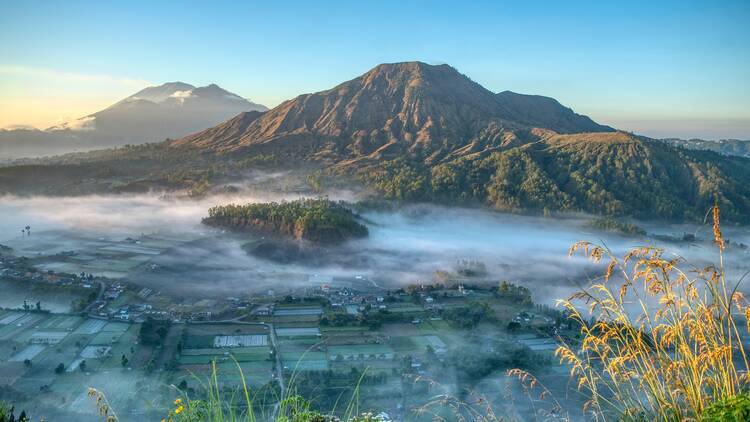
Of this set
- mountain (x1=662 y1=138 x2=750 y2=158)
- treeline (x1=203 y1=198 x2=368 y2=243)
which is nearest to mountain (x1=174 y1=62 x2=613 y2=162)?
treeline (x1=203 y1=198 x2=368 y2=243)

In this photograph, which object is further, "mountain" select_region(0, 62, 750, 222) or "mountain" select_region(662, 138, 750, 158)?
"mountain" select_region(662, 138, 750, 158)

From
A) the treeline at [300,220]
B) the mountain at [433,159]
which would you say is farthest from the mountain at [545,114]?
the treeline at [300,220]

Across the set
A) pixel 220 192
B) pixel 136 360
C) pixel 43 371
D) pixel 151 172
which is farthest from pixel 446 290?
pixel 151 172

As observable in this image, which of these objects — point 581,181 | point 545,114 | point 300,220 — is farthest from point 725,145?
point 300,220

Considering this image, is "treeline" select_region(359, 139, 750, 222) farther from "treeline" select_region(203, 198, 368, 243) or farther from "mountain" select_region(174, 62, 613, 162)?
"treeline" select_region(203, 198, 368, 243)

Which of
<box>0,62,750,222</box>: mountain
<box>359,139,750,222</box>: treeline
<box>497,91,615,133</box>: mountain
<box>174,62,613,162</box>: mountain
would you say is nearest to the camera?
<box>359,139,750,222</box>: treeline
